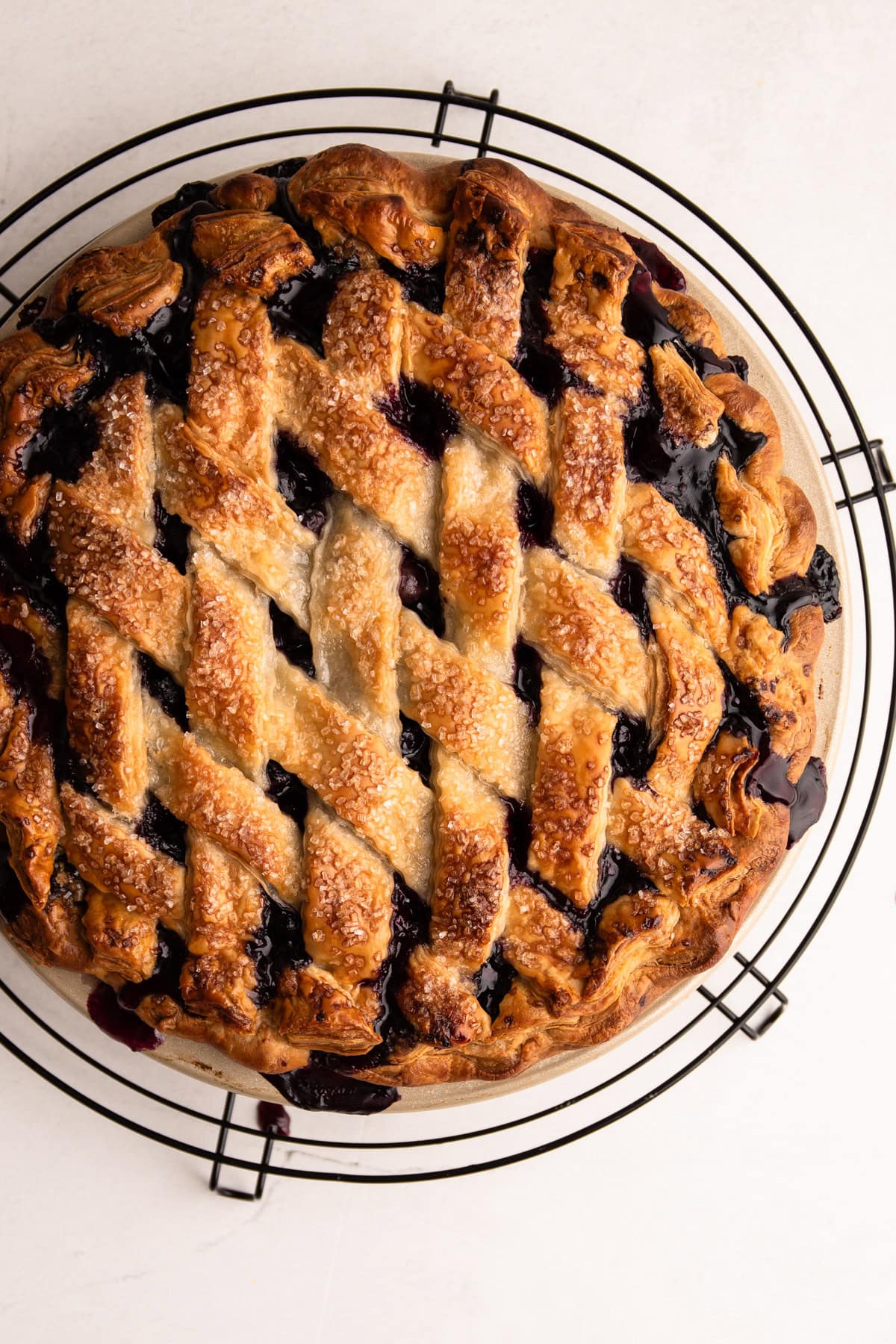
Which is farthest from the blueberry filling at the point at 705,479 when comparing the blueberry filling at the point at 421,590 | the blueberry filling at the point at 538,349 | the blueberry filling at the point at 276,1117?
the blueberry filling at the point at 276,1117

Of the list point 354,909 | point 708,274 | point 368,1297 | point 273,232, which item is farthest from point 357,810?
point 708,274

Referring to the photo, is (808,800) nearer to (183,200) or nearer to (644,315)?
(644,315)

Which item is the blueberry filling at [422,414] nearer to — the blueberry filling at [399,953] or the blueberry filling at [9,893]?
the blueberry filling at [399,953]

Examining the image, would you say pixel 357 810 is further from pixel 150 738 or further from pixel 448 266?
pixel 448 266

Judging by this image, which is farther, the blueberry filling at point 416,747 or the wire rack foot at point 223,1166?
the wire rack foot at point 223,1166

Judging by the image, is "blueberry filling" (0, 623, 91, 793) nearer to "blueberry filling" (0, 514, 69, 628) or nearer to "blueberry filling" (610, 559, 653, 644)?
"blueberry filling" (0, 514, 69, 628)

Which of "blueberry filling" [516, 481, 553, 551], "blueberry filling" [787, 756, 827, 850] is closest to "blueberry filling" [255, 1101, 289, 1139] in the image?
"blueberry filling" [787, 756, 827, 850]

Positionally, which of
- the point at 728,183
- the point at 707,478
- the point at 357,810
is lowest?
the point at 357,810
